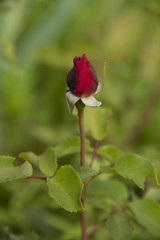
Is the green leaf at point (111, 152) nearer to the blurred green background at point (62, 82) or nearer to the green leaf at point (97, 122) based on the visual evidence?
the green leaf at point (97, 122)

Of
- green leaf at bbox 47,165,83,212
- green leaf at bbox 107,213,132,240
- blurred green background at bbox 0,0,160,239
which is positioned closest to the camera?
green leaf at bbox 47,165,83,212

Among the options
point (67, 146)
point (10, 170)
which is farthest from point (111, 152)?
point (10, 170)

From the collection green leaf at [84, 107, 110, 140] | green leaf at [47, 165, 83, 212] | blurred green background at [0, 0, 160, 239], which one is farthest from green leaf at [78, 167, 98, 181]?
blurred green background at [0, 0, 160, 239]

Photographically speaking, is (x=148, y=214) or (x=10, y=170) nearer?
(x=10, y=170)

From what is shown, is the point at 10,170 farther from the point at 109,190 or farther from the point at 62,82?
the point at 62,82

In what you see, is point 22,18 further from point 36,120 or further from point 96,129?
point 96,129

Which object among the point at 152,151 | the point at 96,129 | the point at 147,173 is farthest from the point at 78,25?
the point at 147,173

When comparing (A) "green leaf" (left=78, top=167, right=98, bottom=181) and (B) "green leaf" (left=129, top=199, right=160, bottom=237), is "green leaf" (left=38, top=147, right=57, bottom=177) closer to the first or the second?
(A) "green leaf" (left=78, top=167, right=98, bottom=181)
